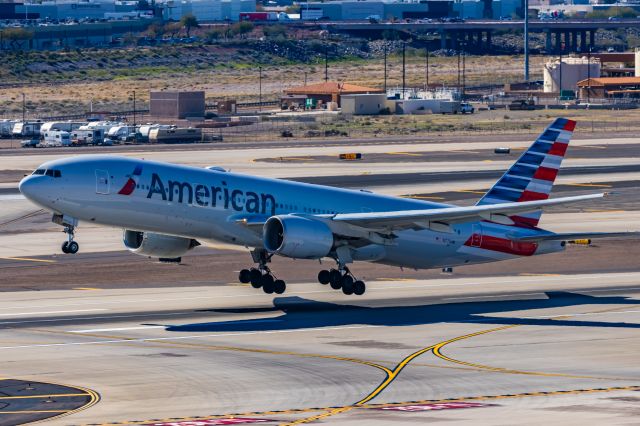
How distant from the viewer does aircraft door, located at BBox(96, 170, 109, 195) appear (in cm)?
6288

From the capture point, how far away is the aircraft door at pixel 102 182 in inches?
2475

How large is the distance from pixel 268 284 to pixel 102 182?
35.0 ft

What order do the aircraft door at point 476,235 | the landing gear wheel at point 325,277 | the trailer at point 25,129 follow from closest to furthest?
the landing gear wheel at point 325,277, the aircraft door at point 476,235, the trailer at point 25,129

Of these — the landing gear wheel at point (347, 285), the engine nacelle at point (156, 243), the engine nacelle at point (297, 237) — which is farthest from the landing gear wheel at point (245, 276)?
the landing gear wheel at point (347, 285)

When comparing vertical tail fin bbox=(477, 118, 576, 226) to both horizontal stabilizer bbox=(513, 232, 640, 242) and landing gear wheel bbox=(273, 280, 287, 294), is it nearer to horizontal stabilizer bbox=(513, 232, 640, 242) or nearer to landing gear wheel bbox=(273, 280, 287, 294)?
horizontal stabilizer bbox=(513, 232, 640, 242)

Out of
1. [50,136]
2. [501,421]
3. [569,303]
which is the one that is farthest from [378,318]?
[50,136]

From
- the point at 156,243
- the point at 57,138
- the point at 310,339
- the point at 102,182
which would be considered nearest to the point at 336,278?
the point at 156,243

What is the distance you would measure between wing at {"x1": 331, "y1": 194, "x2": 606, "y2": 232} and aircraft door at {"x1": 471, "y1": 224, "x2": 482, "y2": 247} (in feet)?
14.0

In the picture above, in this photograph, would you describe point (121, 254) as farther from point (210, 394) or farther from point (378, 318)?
point (210, 394)

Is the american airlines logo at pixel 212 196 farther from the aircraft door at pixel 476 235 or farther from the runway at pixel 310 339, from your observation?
the aircraft door at pixel 476 235

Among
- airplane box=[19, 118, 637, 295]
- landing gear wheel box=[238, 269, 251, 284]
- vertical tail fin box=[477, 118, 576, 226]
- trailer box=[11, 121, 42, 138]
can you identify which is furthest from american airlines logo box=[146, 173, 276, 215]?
trailer box=[11, 121, 42, 138]

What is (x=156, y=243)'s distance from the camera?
2650 inches

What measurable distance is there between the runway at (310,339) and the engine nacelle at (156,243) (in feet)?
8.59

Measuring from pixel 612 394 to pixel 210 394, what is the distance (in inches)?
527
